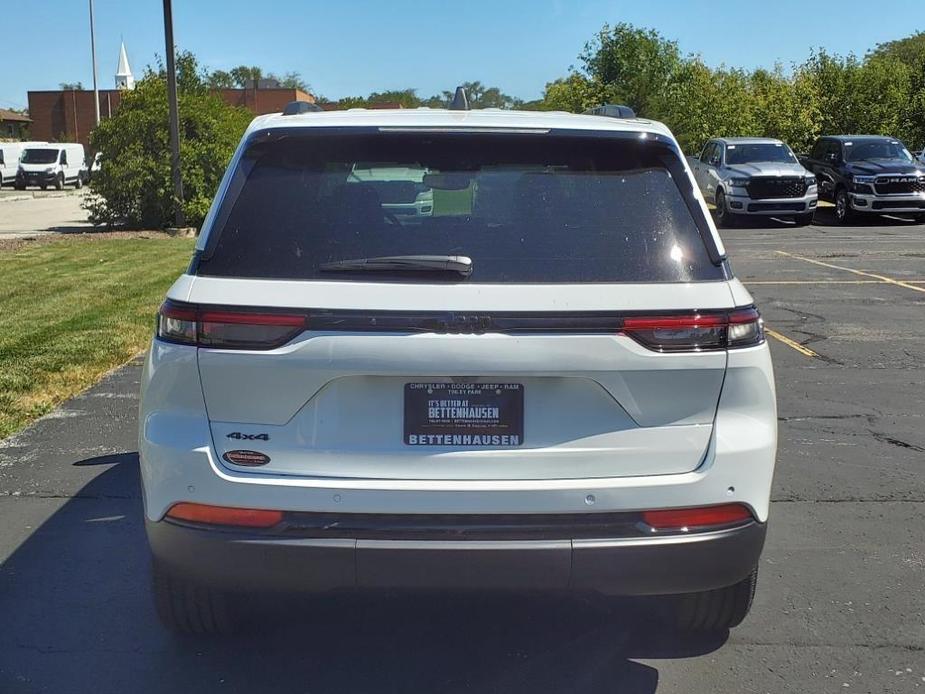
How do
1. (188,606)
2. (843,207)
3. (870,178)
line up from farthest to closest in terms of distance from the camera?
(843,207) < (870,178) < (188,606)

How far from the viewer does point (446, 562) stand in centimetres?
297

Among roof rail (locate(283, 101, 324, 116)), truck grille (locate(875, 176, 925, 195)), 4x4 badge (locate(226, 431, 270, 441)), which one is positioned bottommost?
4x4 badge (locate(226, 431, 270, 441))

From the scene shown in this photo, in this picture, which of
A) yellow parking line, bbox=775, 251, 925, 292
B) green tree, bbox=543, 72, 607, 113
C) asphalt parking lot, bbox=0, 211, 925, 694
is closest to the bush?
green tree, bbox=543, 72, 607, 113

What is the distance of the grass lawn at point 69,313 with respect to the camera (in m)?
7.67

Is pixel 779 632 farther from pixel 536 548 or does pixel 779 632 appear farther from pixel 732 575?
pixel 536 548

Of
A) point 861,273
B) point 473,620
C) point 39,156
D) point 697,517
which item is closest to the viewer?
point 697,517

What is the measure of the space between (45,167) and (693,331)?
49784 mm

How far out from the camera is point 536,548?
9.70ft

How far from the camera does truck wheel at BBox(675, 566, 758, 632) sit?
3.54 metres

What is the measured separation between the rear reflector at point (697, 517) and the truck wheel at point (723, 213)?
2200 cm

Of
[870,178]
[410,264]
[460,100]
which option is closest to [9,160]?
[870,178]

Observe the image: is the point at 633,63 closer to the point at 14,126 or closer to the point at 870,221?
the point at 870,221

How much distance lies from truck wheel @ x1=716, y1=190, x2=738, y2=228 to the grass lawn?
1275 centimetres

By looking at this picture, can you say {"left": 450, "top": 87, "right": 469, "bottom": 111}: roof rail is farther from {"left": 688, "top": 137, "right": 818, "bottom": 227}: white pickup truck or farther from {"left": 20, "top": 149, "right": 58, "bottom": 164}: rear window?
{"left": 20, "top": 149, "right": 58, "bottom": 164}: rear window
